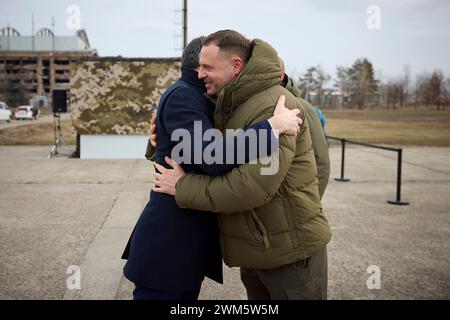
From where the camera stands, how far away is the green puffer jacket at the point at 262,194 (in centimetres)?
173

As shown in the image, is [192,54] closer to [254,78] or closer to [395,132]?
[254,78]

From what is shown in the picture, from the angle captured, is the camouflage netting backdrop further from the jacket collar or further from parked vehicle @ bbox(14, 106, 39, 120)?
parked vehicle @ bbox(14, 106, 39, 120)

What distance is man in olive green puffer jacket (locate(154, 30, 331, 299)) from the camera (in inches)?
68.7

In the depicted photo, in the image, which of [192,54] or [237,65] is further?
[192,54]

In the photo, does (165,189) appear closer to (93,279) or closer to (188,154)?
(188,154)

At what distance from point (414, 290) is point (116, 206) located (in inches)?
179

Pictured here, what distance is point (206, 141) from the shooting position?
1.72 meters

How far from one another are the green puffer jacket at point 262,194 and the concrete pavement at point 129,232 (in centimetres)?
181

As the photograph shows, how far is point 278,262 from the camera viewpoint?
1.87 meters

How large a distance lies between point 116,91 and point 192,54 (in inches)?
480

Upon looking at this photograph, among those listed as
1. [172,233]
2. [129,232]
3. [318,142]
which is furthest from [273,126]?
[129,232]

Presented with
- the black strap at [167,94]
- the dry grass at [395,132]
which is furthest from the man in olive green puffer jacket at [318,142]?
the dry grass at [395,132]

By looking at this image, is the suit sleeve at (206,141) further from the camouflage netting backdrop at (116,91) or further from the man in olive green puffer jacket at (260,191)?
the camouflage netting backdrop at (116,91)
